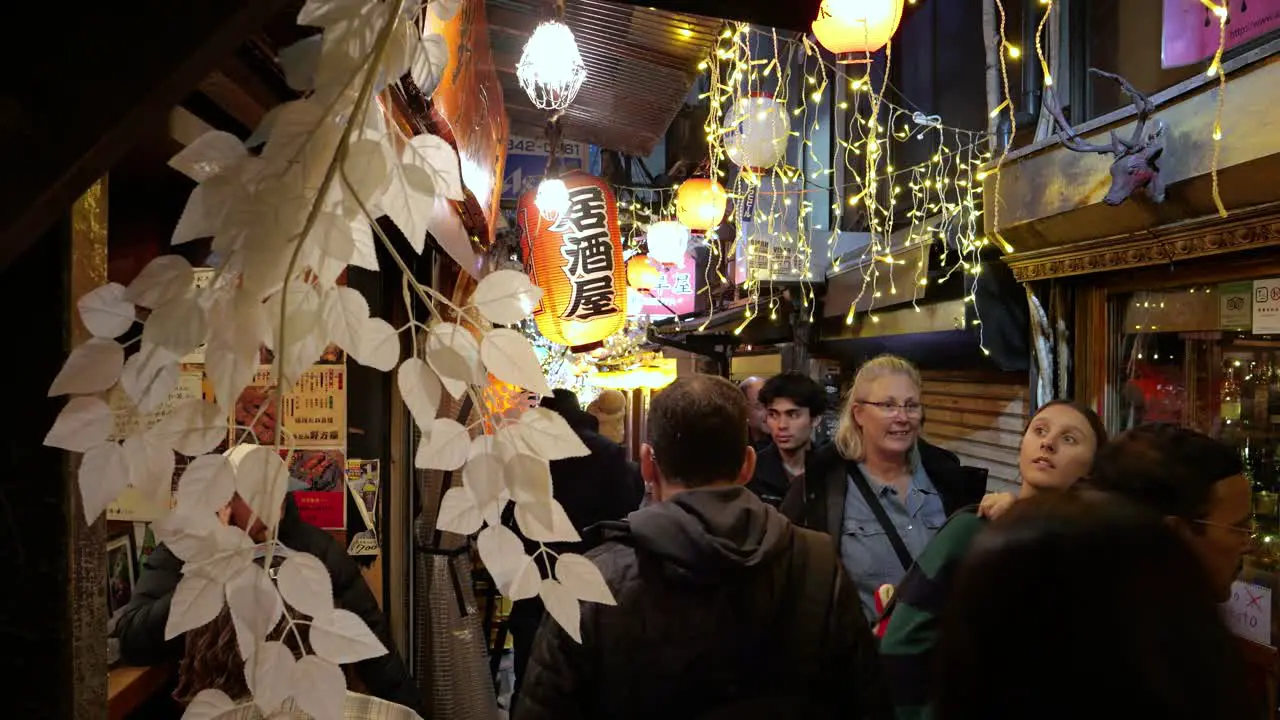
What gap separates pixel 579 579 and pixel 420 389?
1.43ft

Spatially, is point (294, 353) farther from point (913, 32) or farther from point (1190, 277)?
point (913, 32)

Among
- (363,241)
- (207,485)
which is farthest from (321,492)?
(363,241)

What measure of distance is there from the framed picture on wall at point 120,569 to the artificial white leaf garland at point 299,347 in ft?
9.46

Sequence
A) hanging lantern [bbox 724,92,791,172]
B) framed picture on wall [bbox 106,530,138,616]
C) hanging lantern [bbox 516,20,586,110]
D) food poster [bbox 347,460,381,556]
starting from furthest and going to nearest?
hanging lantern [bbox 724,92,791,172] → food poster [bbox 347,460,381,556] → hanging lantern [bbox 516,20,586,110] → framed picture on wall [bbox 106,530,138,616]

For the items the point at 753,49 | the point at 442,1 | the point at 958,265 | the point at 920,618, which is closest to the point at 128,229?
A: the point at 442,1

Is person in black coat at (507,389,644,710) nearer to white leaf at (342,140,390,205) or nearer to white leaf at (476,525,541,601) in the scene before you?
white leaf at (476,525,541,601)

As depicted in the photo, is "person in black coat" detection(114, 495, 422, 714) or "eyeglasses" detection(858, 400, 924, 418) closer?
"person in black coat" detection(114, 495, 422, 714)

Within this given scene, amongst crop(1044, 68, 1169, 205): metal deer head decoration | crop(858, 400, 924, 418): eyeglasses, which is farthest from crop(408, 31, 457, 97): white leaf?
crop(1044, 68, 1169, 205): metal deer head decoration

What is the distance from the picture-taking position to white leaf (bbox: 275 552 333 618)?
3.41ft

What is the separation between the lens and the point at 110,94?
0.87 m

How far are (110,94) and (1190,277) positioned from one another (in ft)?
19.2

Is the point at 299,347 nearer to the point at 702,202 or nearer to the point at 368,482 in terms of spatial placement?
the point at 368,482

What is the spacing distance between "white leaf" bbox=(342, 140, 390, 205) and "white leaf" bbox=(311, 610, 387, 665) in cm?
65

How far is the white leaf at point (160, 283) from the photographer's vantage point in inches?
38.6
